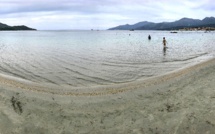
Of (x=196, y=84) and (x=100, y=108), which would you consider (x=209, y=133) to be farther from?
(x=196, y=84)

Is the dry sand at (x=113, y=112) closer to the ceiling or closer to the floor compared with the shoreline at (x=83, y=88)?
closer to the ceiling

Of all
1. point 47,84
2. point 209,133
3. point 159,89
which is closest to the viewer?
point 209,133

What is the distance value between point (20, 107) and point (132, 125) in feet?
19.9

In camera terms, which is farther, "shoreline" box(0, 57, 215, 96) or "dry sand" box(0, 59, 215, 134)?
"shoreline" box(0, 57, 215, 96)

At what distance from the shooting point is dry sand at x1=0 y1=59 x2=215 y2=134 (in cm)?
1055

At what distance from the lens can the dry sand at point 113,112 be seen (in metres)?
10.5

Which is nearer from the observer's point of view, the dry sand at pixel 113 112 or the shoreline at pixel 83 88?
the dry sand at pixel 113 112

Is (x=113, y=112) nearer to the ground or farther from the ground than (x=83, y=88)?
farther from the ground

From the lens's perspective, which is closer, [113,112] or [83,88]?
[113,112]

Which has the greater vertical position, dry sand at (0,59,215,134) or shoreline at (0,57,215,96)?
dry sand at (0,59,215,134)

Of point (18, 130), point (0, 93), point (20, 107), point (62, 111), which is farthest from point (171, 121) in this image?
point (0, 93)

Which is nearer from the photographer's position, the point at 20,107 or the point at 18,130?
the point at 18,130

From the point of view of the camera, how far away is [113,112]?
41.4 ft

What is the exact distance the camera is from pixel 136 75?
2645cm
